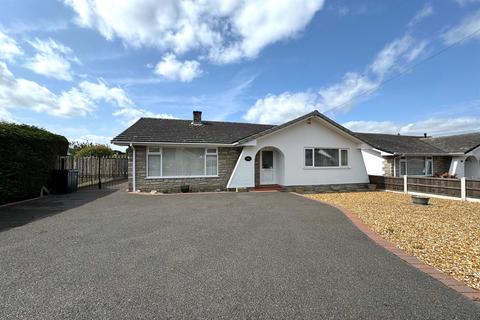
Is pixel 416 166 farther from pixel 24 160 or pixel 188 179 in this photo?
pixel 24 160

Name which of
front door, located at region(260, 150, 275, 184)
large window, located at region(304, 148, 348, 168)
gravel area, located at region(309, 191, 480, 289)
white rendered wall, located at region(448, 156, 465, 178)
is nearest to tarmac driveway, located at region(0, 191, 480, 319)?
gravel area, located at region(309, 191, 480, 289)

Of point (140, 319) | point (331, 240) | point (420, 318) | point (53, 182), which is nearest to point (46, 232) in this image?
point (140, 319)

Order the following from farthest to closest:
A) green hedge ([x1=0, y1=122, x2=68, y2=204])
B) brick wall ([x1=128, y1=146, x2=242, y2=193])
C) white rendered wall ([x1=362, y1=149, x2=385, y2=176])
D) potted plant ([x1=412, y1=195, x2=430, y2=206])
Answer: white rendered wall ([x1=362, y1=149, x2=385, y2=176]) < brick wall ([x1=128, y1=146, x2=242, y2=193]) < potted plant ([x1=412, y1=195, x2=430, y2=206]) < green hedge ([x1=0, y1=122, x2=68, y2=204])

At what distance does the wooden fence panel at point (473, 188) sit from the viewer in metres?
10.5

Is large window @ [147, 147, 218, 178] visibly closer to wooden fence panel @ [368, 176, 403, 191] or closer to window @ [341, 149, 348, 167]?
window @ [341, 149, 348, 167]

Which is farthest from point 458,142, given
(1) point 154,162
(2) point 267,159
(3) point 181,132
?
(1) point 154,162

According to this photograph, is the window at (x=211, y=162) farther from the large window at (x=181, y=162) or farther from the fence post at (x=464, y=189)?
the fence post at (x=464, y=189)

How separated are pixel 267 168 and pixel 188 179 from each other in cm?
518

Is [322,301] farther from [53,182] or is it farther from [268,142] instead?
[53,182]

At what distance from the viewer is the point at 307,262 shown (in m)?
4.06

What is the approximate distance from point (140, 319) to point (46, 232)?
15.7 ft

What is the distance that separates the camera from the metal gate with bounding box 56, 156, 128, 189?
56.3 feet

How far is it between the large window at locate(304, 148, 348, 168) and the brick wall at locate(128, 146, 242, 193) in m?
4.59

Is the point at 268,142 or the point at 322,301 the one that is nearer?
the point at 322,301
